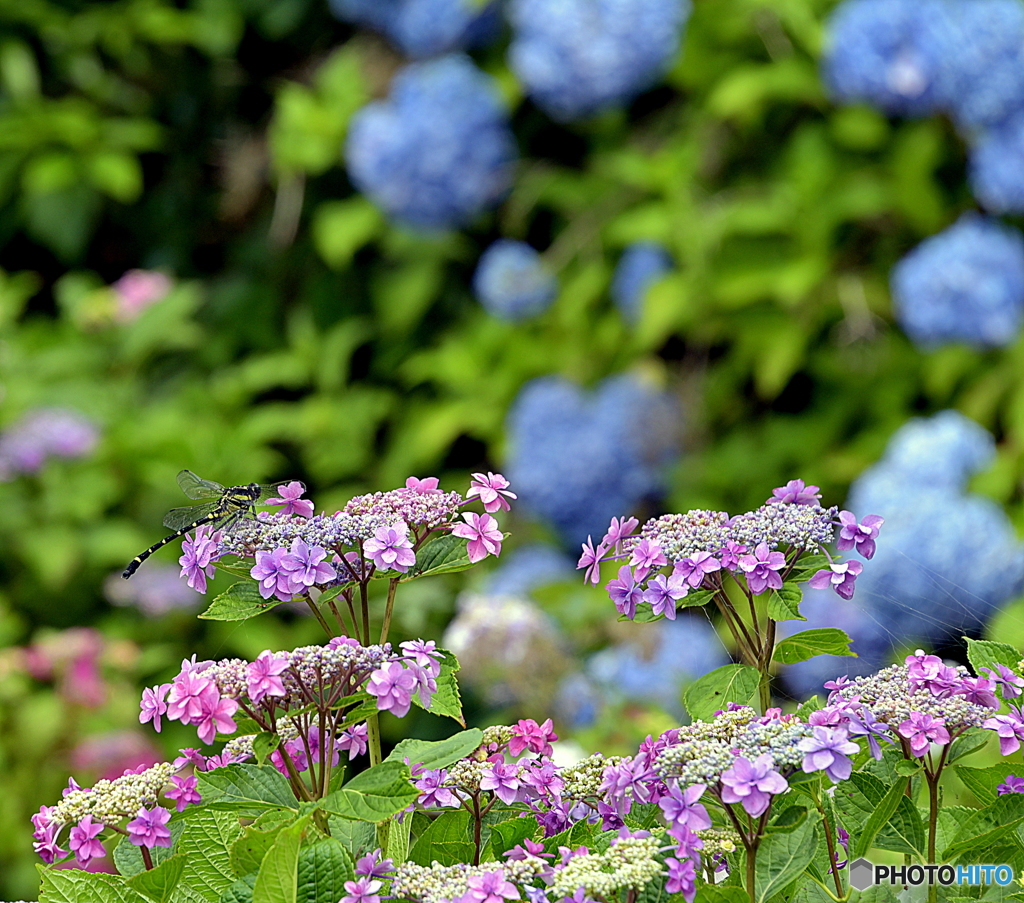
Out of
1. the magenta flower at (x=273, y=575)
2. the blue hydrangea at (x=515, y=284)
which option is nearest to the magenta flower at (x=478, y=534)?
the magenta flower at (x=273, y=575)

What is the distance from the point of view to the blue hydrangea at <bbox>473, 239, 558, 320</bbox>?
9.76 ft

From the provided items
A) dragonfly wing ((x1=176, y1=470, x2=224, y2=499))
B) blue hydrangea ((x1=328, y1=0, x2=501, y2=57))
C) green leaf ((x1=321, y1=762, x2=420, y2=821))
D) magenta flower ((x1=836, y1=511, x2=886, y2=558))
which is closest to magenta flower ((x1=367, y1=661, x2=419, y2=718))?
green leaf ((x1=321, y1=762, x2=420, y2=821))

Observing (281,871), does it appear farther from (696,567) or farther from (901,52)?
(901,52)

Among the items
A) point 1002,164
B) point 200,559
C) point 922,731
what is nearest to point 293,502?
point 200,559

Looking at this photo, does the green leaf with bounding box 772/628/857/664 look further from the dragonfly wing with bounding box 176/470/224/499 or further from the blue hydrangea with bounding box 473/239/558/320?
the blue hydrangea with bounding box 473/239/558/320

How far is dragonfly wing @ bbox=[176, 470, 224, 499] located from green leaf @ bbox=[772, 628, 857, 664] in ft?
1.56

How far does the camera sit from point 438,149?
306 cm

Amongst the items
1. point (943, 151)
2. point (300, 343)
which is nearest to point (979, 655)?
point (943, 151)

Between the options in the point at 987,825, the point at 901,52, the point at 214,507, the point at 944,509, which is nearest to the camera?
the point at 987,825

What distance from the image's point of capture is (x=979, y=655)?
740 mm

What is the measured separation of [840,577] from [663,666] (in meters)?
1.76

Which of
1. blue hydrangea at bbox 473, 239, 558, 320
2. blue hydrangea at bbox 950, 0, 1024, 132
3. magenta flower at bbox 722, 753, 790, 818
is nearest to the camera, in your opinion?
magenta flower at bbox 722, 753, 790, 818

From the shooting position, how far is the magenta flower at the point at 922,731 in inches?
25.1

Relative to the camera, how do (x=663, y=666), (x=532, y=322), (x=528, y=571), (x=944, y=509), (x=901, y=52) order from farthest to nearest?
(x=532, y=322)
(x=528, y=571)
(x=901, y=52)
(x=663, y=666)
(x=944, y=509)
